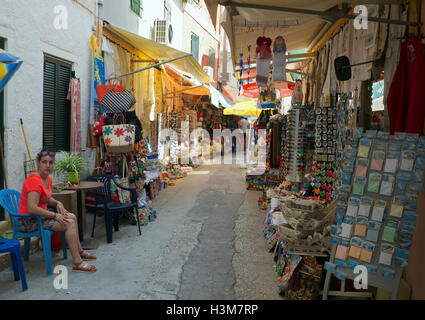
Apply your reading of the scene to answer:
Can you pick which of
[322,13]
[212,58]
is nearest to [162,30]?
[322,13]

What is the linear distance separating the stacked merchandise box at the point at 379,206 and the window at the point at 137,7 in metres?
7.43

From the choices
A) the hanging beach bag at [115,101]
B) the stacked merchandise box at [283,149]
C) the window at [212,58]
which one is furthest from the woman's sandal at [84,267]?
the window at [212,58]

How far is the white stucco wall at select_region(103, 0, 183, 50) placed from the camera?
7586 mm

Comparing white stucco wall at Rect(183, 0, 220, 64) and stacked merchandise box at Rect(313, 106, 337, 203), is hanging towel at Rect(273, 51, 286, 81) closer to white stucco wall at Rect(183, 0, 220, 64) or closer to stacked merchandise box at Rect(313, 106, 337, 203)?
stacked merchandise box at Rect(313, 106, 337, 203)

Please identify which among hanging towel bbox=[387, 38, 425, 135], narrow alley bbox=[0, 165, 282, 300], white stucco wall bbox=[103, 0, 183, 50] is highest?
white stucco wall bbox=[103, 0, 183, 50]

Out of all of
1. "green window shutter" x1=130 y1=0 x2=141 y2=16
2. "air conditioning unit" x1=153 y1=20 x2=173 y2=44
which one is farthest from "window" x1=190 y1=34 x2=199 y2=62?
"green window shutter" x1=130 y1=0 x2=141 y2=16

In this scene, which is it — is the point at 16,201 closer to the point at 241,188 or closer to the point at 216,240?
the point at 216,240

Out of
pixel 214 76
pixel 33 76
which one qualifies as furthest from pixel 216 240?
pixel 214 76

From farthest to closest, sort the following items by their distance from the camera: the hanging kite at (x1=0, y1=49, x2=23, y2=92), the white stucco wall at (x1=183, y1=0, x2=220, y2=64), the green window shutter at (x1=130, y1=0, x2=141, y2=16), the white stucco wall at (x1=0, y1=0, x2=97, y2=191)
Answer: the white stucco wall at (x1=183, y1=0, x2=220, y2=64), the green window shutter at (x1=130, y1=0, x2=141, y2=16), the white stucco wall at (x1=0, y1=0, x2=97, y2=191), the hanging kite at (x1=0, y1=49, x2=23, y2=92)

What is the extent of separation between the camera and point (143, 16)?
9.40 meters

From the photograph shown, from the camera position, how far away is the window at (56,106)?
5680 millimetres

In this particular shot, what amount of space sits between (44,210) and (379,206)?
3.55 meters

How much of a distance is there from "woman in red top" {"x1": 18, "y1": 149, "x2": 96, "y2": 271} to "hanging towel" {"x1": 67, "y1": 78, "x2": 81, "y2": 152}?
2221 millimetres

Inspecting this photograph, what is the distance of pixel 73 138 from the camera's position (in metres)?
6.30
